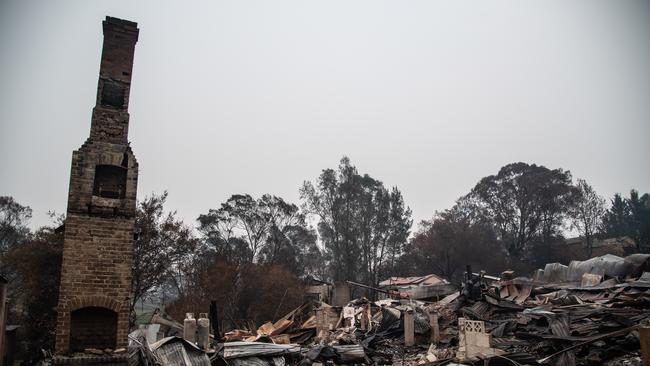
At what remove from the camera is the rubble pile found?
1123 centimetres

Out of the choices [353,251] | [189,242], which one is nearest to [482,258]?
[353,251]

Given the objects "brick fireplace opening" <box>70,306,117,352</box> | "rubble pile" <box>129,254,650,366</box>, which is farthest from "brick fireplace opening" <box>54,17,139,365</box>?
"rubble pile" <box>129,254,650,366</box>

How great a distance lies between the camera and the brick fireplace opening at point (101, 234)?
850 centimetres

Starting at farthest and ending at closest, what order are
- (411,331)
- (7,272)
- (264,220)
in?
1. (264,220)
2. (7,272)
3. (411,331)

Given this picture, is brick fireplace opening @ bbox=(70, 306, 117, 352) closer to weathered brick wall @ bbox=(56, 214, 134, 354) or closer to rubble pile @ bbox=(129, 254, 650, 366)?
weathered brick wall @ bbox=(56, 214, 134, 354)

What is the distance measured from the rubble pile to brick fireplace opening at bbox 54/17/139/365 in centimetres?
166

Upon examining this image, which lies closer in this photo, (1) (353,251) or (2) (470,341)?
(2) (470,341)

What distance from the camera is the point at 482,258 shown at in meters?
38.2

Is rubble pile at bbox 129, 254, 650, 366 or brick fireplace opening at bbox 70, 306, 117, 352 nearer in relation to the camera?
brick fireplace opening at bbox 70, 306, 117, 352

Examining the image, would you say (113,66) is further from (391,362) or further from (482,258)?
(482,258)

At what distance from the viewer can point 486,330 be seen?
1566 cm

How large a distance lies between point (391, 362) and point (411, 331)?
232cm

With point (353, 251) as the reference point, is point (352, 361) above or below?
below

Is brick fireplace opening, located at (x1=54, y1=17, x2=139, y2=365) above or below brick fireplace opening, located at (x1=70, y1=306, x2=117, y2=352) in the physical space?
above
